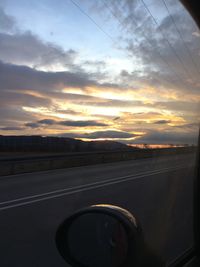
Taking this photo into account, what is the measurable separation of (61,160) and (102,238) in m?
27.7

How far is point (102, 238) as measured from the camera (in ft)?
8.36

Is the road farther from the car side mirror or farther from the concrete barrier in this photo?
the concrete barrier

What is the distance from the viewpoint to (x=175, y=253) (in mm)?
6578

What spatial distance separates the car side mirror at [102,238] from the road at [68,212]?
0.87 ft

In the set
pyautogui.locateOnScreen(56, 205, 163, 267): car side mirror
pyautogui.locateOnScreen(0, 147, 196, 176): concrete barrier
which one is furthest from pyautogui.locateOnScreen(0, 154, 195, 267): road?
pyautogui.locateOnScreen(0, 147, 196, 176): concrete barrier

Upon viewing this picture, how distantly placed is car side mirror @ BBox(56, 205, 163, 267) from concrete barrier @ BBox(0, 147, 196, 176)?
70.3 feet

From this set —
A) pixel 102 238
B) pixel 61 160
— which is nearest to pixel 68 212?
pixel 102 238

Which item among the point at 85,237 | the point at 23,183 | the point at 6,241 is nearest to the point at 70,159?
the point at 23,183

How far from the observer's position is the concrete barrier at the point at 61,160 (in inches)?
966

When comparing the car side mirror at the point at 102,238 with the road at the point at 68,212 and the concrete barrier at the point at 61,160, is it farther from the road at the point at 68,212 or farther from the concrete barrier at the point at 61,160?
the concrete barrier at the point at 61,160

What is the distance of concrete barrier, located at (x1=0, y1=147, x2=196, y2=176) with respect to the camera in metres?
24.5

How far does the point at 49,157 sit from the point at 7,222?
2007 centimetres

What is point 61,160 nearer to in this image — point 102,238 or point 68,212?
A: point 68,212

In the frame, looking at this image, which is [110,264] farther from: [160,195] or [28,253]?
[160,195]
